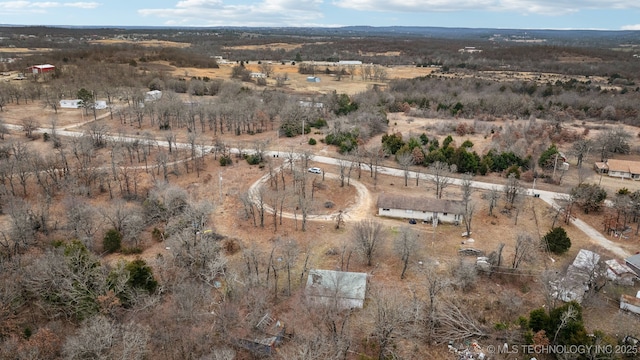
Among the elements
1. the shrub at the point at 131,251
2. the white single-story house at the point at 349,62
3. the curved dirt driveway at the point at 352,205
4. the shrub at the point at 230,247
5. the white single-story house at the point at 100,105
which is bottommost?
the shrub at the point at 131,251

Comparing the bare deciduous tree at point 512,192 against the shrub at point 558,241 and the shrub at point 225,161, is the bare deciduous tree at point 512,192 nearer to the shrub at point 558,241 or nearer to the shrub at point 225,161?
the shrub at point 558,241

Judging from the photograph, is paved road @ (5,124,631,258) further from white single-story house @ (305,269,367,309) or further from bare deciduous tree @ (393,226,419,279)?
white single-story house @ (305,269,367,309)

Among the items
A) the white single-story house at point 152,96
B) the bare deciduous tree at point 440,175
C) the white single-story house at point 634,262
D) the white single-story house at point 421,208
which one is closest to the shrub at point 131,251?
the white single-story house at point 421,208

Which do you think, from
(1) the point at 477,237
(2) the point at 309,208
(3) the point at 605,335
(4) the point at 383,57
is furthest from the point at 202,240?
(4) the point at 383,57

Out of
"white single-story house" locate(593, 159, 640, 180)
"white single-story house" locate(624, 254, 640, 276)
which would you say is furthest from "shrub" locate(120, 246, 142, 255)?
"white single-story house" locate(593, 159, 640, 180)

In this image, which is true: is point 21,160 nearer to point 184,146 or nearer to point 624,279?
point 184,146

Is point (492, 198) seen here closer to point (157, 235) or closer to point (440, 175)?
point (440, 175)
